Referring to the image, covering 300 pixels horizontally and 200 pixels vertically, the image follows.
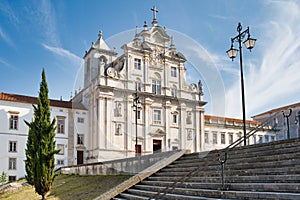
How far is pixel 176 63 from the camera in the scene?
3606 cm

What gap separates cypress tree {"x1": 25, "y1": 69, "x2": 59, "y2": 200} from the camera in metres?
15.3

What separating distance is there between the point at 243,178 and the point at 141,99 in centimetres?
2496

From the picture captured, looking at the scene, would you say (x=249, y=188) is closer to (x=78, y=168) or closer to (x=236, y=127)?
(x=78, y=168)

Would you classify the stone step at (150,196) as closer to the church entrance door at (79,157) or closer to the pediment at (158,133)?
the church entrance door at (79,157)

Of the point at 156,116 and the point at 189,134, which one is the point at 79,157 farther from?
the point at 189,134

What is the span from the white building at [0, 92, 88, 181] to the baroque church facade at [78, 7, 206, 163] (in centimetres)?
125

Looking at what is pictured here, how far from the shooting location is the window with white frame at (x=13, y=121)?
2857 cm

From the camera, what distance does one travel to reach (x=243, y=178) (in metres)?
8.06

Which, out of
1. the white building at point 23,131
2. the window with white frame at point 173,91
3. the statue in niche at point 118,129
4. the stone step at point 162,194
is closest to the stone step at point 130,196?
the stone step at point 162,194

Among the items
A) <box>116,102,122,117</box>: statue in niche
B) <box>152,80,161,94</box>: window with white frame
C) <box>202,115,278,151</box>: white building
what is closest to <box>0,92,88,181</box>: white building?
<box>116,102,122,117</box>: statue in niche

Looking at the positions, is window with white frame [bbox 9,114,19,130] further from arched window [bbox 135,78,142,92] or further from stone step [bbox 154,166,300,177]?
stone step [bbox 154,166,300,177]

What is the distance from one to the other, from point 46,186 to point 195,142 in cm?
2287

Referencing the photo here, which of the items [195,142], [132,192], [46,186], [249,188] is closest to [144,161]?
[132,192]

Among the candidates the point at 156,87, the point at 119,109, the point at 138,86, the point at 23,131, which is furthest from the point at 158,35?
the point at 23,131
